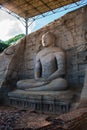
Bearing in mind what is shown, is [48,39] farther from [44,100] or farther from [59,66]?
[44,100]

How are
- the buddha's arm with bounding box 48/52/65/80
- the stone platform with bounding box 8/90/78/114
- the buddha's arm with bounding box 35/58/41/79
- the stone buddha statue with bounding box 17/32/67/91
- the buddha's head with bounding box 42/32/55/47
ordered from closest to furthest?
the stone platform with bounding box 8/90/78/114 < the stone buddha statue with bounding box 17/32/67/91 < the buddha's arm with bounding box 48/52/65/80 < the buddha's head with bounding box 42/32/55/47 < the buddha's arm with bounding box 35/58/41/79

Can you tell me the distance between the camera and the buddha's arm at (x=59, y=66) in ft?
19.0

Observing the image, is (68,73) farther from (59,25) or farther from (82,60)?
(59,25)

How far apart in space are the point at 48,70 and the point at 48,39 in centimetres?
85

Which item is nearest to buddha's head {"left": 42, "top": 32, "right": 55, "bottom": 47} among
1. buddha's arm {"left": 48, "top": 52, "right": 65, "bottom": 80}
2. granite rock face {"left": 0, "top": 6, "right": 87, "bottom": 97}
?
granite rock face {"left": 0, "top": 6, "right": 87, "bottom": 97}

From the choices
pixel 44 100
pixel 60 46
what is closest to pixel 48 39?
pixel 60 46

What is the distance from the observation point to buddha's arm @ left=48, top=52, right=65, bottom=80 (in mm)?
5797

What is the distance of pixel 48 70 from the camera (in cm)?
621

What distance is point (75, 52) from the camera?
594 cm

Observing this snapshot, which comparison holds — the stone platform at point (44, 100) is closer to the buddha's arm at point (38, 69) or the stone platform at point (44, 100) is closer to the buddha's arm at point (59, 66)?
the buddha's arm at point (59, 66)

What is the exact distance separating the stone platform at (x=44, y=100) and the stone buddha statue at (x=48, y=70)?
19 cm

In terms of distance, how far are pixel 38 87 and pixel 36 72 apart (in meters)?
0.86

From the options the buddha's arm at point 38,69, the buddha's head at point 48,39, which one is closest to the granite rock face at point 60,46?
the buddha's head at point 48,39

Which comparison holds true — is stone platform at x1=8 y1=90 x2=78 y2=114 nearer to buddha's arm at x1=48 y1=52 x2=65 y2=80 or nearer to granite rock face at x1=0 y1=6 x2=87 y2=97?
buddha's arm at x1=48 y1=52 x2=65 y2=80
